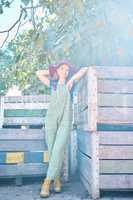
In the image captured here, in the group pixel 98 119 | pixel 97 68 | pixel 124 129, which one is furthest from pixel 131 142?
pixel 97 68

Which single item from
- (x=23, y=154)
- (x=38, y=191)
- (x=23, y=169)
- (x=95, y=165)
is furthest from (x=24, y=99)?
(x=95, y=165)

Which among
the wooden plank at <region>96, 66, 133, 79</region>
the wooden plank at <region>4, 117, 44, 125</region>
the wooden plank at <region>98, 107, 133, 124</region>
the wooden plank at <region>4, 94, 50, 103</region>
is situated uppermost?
the wooden plank at <region>96, 66, 133, 79</region>

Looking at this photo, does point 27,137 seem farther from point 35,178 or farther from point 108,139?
point 108,139

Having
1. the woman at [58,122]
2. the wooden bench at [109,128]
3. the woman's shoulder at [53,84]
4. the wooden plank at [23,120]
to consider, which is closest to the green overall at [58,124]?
the woman at [58,122]

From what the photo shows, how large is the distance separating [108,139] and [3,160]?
5.80 ft

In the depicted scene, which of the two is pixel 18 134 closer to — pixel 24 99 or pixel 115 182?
pixel 24 99

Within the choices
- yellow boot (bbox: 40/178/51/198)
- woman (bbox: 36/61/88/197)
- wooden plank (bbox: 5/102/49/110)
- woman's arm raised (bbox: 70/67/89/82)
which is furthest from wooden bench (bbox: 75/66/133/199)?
wooden plank (bbox: 5/102/49/110)

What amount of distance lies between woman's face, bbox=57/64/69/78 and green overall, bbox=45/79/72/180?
0.19 meters

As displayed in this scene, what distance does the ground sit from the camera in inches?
174

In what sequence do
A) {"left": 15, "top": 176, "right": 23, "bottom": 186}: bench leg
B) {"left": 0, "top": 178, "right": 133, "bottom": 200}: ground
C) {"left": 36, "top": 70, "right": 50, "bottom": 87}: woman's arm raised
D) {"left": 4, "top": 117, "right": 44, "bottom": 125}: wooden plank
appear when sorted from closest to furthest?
{"left": 0, "top": 178, "right": 133, "bottom": 200}: ground < {"left": 36, "top": 70, "right": 50, "bottom": 87}: woman's arm raised < {"left": 15, "top": 176, "right": 23, "bottom": 186}: bench leg < {"left": 4, "top": 117, "right": 44, "bottom": 125}: wooden plank

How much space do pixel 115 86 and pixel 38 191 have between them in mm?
1774

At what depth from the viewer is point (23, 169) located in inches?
209

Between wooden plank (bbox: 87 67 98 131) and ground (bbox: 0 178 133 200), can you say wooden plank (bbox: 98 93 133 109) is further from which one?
ground (bbox: 0 178 133 200)

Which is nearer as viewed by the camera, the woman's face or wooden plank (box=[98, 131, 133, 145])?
wooden plank (box=[98, 131, 133, 145])
